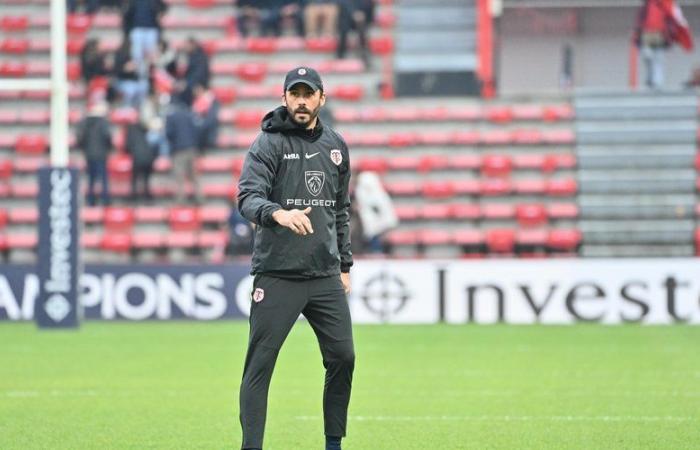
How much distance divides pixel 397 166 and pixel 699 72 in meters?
6.74

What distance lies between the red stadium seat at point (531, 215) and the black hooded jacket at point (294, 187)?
18.5m

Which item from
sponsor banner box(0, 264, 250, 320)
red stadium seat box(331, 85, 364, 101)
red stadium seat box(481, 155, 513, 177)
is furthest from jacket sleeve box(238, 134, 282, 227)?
red stadium seat box(331, 85, 364, 101)

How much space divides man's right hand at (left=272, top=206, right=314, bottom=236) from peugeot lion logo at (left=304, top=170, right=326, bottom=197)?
459 mm

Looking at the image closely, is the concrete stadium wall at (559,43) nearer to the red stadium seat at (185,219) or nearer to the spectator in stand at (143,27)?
the spectator in stand at (143,27)

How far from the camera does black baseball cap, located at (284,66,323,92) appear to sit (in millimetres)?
7797

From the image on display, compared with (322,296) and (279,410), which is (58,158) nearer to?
(279,410)

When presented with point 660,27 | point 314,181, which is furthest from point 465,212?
point 314,181

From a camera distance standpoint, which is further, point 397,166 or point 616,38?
point 616,38

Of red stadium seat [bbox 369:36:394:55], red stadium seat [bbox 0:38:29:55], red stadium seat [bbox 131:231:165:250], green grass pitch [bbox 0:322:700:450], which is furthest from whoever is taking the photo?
red stadium seat [bbox 0:38:29:55]

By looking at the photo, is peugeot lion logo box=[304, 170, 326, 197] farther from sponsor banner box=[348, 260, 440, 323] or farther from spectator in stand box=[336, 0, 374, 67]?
spectator in stand box=[336, 0, 374, 67]

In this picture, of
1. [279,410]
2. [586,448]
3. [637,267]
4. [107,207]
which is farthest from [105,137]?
[586,448]

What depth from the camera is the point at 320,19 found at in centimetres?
2944

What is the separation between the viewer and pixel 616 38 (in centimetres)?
3284

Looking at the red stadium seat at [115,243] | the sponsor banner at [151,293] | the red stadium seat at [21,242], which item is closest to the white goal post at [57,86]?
the sponsor banner at [151,293]
